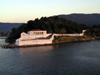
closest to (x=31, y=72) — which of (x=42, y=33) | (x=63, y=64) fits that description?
(x=63, y=64)

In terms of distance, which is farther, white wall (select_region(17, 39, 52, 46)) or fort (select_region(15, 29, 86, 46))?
fort (select_region(15, 29, 86, 46))

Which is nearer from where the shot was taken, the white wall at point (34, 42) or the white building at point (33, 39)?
the white wall at point (34, 42)

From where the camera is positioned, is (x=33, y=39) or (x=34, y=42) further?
(x=33, y=39)

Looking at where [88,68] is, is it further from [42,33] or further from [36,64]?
[42,33]

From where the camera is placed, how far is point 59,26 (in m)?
46.2

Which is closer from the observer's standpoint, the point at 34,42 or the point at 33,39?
the point at 34,42

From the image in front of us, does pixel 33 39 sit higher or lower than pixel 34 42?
higher

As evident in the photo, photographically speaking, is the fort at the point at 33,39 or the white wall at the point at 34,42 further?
the fort at the point at 33,39

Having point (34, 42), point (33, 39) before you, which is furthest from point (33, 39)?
point (34, 42)

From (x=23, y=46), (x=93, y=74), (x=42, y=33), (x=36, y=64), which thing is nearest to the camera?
(x=93, y=74)

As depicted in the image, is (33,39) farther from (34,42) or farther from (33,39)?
(34,42)

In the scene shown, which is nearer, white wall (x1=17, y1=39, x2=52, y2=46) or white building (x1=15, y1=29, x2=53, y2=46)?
white wall (x1=17, y1=39, x2=52, y2=46)

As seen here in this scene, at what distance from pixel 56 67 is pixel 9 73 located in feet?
14.9

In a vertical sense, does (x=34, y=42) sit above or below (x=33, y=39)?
below
